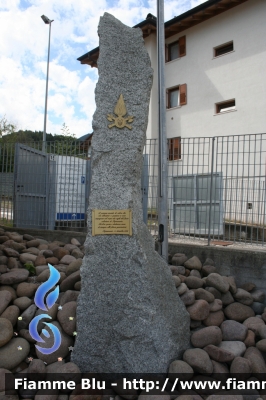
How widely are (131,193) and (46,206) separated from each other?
157 inches

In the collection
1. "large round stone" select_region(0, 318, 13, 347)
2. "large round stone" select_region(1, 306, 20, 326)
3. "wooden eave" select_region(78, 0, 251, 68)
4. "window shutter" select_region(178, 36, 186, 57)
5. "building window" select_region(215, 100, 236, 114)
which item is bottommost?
"large round stone" select_region(0, 318, 13, 347)

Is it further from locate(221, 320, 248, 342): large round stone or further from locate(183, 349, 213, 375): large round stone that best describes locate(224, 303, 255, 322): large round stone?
locate(183, 349, 213, 375): large round stone

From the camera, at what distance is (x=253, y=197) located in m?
5.55

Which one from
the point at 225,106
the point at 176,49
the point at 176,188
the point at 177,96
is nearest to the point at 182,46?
the point at 176,49

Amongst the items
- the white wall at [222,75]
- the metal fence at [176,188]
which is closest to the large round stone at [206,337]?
the metal fence at [176,188]

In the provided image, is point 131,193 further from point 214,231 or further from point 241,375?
point 214,231

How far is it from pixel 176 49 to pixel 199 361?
1574 centimetres

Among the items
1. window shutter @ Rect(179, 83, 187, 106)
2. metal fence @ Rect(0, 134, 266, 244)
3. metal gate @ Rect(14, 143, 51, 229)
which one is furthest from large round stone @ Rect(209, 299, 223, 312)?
window shutter @ Rect(179, 83, 187, 106)

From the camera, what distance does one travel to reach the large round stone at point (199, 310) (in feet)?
12.0

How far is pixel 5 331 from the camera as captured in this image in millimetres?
3266

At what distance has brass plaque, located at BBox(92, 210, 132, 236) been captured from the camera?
3234 millimetres

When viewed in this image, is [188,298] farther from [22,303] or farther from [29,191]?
[29,191]

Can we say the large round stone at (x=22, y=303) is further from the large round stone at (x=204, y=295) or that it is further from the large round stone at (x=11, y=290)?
the large round stone at (x=204, y=295)

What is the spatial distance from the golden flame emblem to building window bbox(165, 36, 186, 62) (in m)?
13.6
